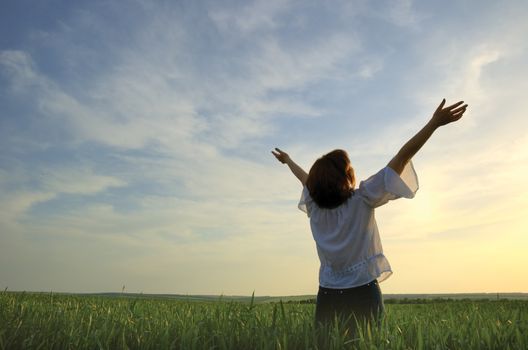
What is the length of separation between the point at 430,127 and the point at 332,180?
40.0 inches

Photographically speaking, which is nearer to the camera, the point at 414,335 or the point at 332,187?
the point at 414,335

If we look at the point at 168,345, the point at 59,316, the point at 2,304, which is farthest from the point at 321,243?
the point at 2,304

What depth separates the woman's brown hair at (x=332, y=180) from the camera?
4797 mm

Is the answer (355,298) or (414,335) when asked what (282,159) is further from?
(414,335)

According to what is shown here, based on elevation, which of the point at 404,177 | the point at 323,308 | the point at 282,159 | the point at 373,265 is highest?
the point at 282,159

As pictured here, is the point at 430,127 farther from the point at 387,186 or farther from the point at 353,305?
the point at 353,305

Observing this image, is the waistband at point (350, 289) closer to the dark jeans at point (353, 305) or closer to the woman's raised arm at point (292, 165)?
the dark jeans at point (353, 305)

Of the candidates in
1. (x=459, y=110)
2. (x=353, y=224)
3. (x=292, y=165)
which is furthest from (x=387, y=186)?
(x=292, y=165)

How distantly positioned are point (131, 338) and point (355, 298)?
205 centimetres

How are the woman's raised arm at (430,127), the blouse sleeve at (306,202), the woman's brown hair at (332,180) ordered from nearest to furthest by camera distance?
1. the woman's raised arm at (430,127)
2. the woman's brown hair at (332,180)
3. the blouse sleeve at (306,202)

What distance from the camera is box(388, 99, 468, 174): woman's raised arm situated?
176 inches

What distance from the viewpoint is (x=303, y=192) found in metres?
5.50

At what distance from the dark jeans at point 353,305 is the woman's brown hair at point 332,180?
84 centimetres

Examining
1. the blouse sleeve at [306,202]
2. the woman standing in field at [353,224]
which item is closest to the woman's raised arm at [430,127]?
the woman standing in field at [353,224]
